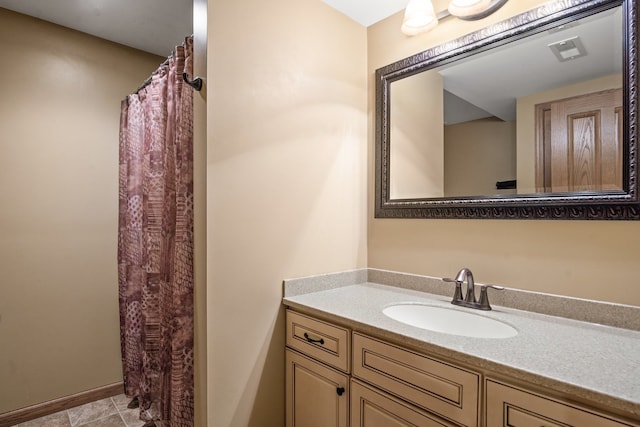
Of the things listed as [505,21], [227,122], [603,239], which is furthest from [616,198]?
[227,122]

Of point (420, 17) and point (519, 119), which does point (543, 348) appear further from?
point (420, 17)

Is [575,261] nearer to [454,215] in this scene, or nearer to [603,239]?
[603,239]

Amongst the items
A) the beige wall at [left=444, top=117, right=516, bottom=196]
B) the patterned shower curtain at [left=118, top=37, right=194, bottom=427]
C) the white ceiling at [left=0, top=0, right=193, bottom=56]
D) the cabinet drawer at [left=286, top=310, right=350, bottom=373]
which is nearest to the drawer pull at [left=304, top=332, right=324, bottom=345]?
the cabinet drawer at [left=286, top=310, right=350, bottom=373]

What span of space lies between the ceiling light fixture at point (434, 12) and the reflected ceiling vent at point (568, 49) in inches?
12.1

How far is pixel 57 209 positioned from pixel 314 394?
1.99m

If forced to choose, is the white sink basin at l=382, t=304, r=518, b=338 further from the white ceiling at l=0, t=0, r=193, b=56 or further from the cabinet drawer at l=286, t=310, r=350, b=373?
the white ceiling at l=0, t=0, r=193, b=56

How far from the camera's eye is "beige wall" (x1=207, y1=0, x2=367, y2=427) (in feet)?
4.42

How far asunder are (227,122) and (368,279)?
3.78ft

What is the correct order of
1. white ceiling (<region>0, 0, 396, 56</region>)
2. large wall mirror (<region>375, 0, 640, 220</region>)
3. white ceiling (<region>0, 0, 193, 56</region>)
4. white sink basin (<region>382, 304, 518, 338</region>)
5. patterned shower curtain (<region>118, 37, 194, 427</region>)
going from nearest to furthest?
large wall mirror (<region>375, 0, 640, 220</region>)
white sink basin (<region>382, 304, 518, 338</region>)
patterned shower curtain (<region>118, 37, 194, 427</region>)
white ceiling (<region>0, 0, 396, 56</region>)
white ceiling (<region>0, 0, 193, 56</region>)

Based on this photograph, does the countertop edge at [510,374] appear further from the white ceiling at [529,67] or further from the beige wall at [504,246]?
the white ceiling at [529,67]

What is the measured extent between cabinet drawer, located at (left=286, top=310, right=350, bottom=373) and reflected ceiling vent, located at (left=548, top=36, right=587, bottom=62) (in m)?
1.33

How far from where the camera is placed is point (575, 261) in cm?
122

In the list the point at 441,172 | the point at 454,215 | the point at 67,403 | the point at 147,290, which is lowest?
the point at 67,403

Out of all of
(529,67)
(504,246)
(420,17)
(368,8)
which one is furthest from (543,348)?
(368,8)
